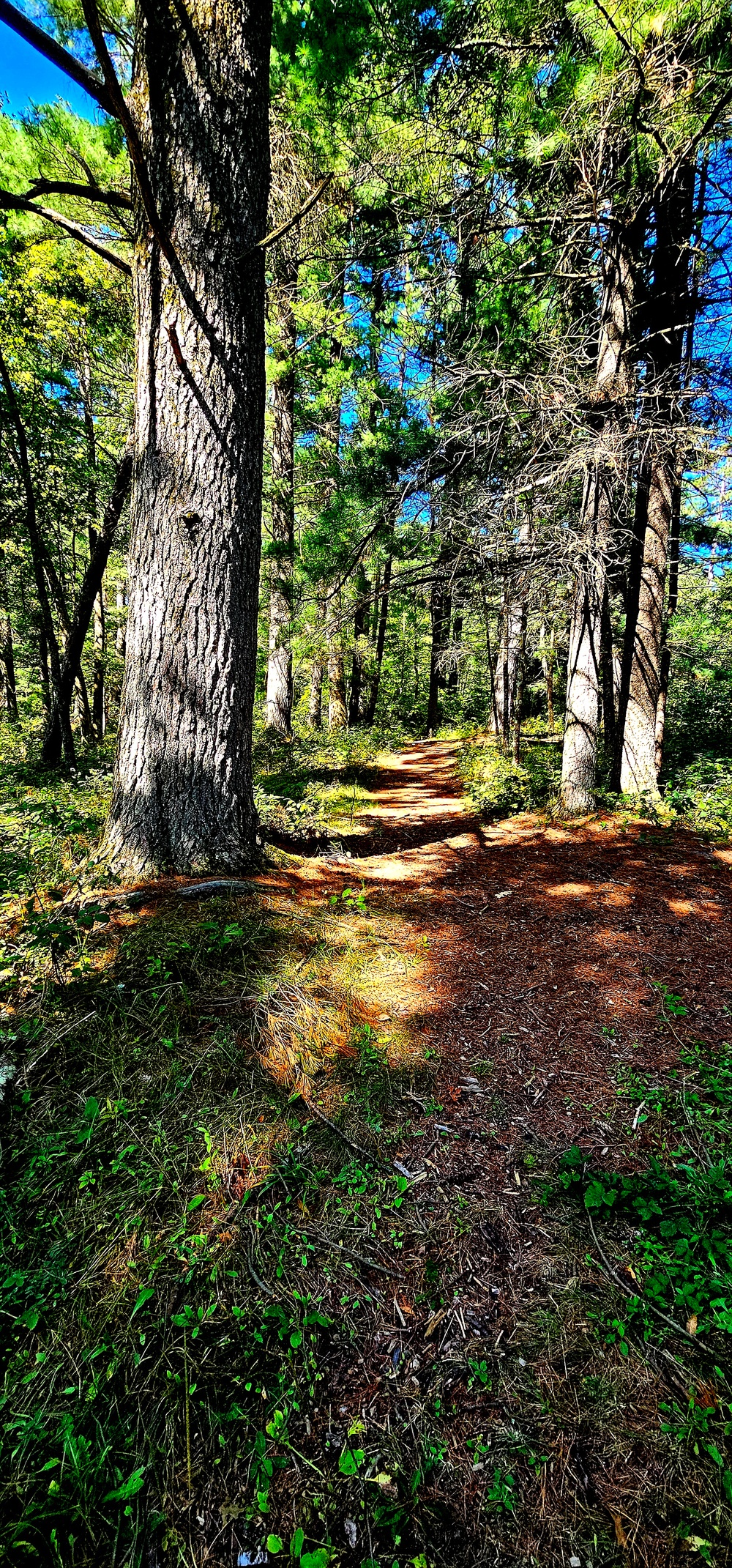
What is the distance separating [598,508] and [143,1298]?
6.67m

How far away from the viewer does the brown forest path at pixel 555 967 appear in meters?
2.22

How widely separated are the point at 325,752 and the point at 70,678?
4.46 meters

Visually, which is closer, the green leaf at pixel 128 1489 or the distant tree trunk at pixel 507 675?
the green leaf at pixel 128 1489

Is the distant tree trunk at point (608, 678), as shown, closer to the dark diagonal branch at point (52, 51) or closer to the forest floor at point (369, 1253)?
the forest floor at point (369, 1253)

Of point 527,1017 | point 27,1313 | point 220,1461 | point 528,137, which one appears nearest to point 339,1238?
point 220,1461

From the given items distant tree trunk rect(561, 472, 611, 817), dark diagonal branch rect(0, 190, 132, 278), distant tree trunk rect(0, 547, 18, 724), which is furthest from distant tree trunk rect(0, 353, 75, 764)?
distant tree trunk rect(561, 472, 611, 817)

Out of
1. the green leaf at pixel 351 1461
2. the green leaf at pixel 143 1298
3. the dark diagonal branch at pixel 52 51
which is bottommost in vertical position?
the green leaf at pixel 351 1461

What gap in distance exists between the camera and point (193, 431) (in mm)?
2818

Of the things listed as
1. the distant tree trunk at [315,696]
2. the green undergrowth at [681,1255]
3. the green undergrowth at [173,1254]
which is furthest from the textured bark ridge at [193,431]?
the distant tree trunk at [315,696]

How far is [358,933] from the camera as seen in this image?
3102 mm

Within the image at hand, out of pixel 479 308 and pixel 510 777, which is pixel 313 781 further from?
pixel 479 308

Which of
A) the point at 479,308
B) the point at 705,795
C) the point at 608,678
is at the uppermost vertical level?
the point at 479,308

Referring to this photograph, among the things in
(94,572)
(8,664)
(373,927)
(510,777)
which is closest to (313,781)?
(510,777)

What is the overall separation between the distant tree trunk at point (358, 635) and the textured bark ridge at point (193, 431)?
274 centimetres
